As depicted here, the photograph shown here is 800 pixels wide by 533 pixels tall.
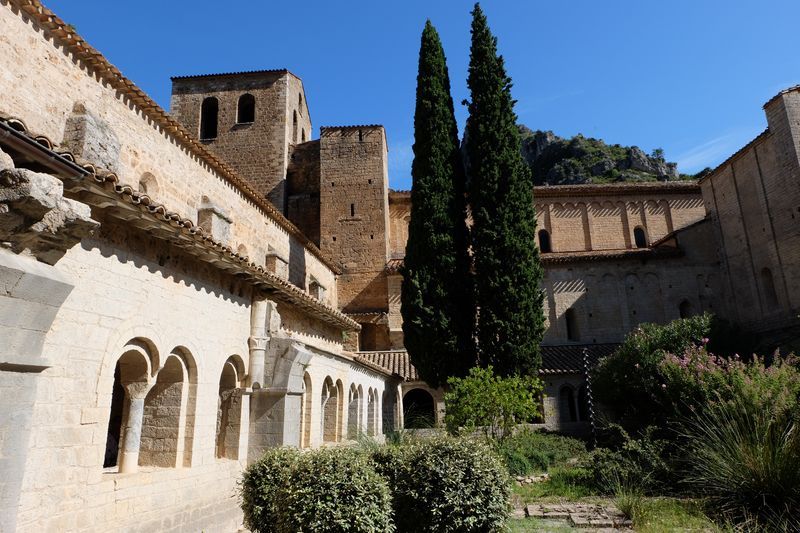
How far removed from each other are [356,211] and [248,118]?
7326 millimetres

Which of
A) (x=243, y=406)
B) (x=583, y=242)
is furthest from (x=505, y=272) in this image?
(x=583, y=242)

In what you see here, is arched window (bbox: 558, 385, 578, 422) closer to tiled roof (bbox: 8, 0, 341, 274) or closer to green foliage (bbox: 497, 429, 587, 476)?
green foliage (bbox: 497, 429, 587, 476)

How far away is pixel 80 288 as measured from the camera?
5.19m

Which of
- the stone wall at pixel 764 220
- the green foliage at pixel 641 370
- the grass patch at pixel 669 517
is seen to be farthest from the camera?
the stone wall at pixel 764 220

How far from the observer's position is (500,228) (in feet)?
60.3

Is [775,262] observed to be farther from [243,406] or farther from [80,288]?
[80,288]

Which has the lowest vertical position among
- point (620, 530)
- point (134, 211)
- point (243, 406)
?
point (620, 530)

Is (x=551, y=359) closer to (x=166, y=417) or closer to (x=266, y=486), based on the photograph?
(x=266, y=486)

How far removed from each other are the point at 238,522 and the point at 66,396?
4.18m

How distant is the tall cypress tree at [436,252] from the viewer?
1778 cm

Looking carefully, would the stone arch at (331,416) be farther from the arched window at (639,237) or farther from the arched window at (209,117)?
the arched window at (639,237)

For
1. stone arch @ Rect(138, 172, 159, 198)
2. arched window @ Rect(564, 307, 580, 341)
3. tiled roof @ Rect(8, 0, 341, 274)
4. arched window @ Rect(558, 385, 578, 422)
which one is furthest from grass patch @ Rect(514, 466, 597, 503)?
arched window @ Rect(564, 307, 580, 341)

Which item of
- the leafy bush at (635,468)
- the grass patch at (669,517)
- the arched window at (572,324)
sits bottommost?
the grass patch at (669,517)

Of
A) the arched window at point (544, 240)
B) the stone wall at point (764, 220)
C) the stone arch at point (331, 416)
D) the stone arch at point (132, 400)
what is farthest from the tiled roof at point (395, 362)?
the stone wall at point (764, 220)
